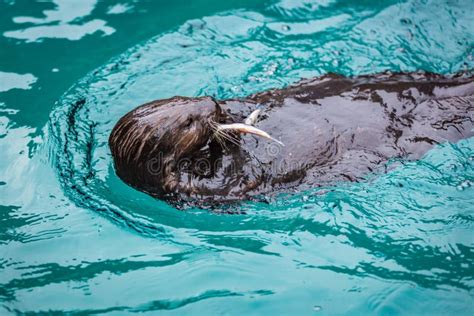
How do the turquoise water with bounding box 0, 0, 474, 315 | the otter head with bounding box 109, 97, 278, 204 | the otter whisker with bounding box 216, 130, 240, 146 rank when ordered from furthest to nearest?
1. the otter whisker with bounding box 216, 130, 240, 146
2. the otter head with bounding box 109, 97, 278, 204
3. the turquoise water with bounding box 0, 0, 474, 315

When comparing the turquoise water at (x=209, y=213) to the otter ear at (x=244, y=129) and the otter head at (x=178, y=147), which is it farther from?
the otter ear at (x=244, y=129)

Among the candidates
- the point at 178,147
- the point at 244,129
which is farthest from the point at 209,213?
Result: the point at 244,129

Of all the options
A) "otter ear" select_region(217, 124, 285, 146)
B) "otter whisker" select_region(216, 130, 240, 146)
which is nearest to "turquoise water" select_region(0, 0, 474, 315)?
"otter whisker" select_region(216, 130, 240, 146)

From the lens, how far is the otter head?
4184 mm

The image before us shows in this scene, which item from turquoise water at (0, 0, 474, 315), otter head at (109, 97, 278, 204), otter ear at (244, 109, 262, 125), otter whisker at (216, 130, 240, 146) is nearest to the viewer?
turquoise water at (0, 0, 474, 315)

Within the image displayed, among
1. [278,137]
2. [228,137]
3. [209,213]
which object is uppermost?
[228,137]

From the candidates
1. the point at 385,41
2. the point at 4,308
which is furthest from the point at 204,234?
the point at 385,41

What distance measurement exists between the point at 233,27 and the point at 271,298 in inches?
155

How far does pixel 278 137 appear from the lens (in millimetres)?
4512

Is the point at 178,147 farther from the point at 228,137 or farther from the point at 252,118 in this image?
the point at 252,118

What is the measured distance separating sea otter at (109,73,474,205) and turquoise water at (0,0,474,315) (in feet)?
0.57

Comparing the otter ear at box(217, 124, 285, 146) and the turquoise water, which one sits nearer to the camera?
the turquoise water

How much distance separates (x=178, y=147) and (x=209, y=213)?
27.0 inches

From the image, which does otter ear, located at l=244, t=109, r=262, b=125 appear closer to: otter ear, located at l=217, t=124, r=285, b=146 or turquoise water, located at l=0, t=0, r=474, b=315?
otter ear, located at l=217, t=124, r=285, b=146
